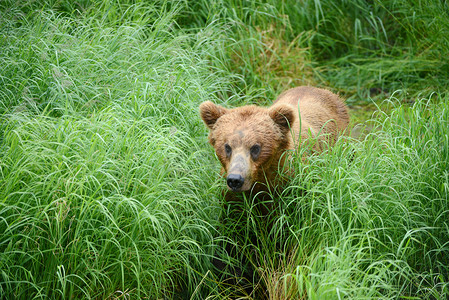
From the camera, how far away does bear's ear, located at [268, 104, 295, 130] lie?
13.8ft

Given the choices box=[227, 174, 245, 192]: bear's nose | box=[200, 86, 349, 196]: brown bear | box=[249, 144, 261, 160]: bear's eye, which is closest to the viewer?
box=[227, 174, 245, 192]: bear's nose

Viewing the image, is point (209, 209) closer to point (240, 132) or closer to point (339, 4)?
point (240, 132)

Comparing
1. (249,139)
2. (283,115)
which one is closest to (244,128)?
(249,139)

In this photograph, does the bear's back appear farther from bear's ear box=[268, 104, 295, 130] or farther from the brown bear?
bear's ear box=[268, 104, 295, 130]

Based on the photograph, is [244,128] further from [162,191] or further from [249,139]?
[162,191]

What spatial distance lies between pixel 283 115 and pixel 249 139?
0.37 meters

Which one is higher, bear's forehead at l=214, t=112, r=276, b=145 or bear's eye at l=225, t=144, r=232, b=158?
bear's forehead at l=214, t=112, r=276, b=145

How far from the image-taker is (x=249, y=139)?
13.3ft

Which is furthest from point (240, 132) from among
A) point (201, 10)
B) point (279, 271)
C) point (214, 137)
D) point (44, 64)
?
point (201, 10)

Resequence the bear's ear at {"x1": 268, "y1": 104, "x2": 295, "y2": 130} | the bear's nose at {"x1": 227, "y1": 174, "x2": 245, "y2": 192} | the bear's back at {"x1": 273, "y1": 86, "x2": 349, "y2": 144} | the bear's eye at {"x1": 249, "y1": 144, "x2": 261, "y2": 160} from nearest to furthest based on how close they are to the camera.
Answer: the bear's nose at {"x1": 227, "y1": 174, "x2": 245, "y2": 192}, the bear's eye at {"x1": 249, "y1": 144, "x2": 261, "y2": 160}, the bear's ear at {"x1": 268, "y1": 104, "x2": 295, "y2": 130}, the bear's back at {"x1": 273, "y1": 86, "x2": 349, "y2": 144}

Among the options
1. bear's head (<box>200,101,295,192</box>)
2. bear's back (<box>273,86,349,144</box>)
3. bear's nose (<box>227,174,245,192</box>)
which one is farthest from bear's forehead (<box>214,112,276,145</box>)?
bear's back (<box>273,86,349,144</box>)

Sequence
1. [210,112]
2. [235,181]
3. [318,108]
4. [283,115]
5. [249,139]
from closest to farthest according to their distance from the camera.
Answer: [235,181] < [249,139] < [283,115] < [210,112] < [318,108]

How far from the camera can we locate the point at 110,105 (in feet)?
15.2

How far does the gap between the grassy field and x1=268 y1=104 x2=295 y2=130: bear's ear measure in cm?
32
